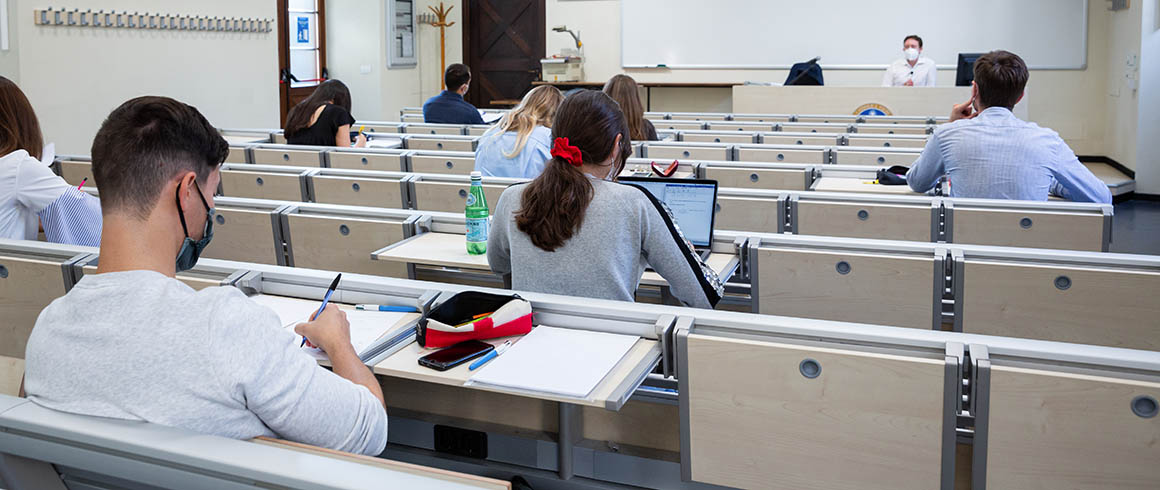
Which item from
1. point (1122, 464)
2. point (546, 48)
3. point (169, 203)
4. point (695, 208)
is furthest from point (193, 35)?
point (1122, 464)

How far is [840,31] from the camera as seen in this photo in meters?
11.6

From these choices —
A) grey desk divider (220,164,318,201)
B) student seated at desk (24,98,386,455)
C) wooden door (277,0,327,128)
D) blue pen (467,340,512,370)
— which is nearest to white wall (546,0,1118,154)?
wooden door (277,0,327,128)

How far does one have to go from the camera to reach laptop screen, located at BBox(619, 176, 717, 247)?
115 inches

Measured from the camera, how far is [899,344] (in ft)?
5.57

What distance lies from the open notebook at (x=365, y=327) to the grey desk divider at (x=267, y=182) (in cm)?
219

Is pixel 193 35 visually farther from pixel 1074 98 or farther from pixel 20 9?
pixel 1074 98

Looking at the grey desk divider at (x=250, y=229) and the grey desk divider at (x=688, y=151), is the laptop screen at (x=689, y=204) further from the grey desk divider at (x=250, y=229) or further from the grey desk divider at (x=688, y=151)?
the grey desk divider at (x=688, y=151)

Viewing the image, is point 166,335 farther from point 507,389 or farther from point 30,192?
point 30,192

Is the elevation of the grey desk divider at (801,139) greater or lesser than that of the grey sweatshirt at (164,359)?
greater

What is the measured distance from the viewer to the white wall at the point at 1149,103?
26.5ft

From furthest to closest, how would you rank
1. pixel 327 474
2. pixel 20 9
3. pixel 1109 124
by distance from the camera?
pixel 1109 124, pixel 20 9, pixel 327 474

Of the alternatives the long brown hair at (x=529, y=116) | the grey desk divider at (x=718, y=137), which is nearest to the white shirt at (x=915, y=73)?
the grey desk divider at (x=718, y=137)

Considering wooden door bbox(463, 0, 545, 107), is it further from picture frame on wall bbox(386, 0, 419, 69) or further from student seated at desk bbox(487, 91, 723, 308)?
student seated at desk bbox(487, 91, 723, 308)

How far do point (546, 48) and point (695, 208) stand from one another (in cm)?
1079
